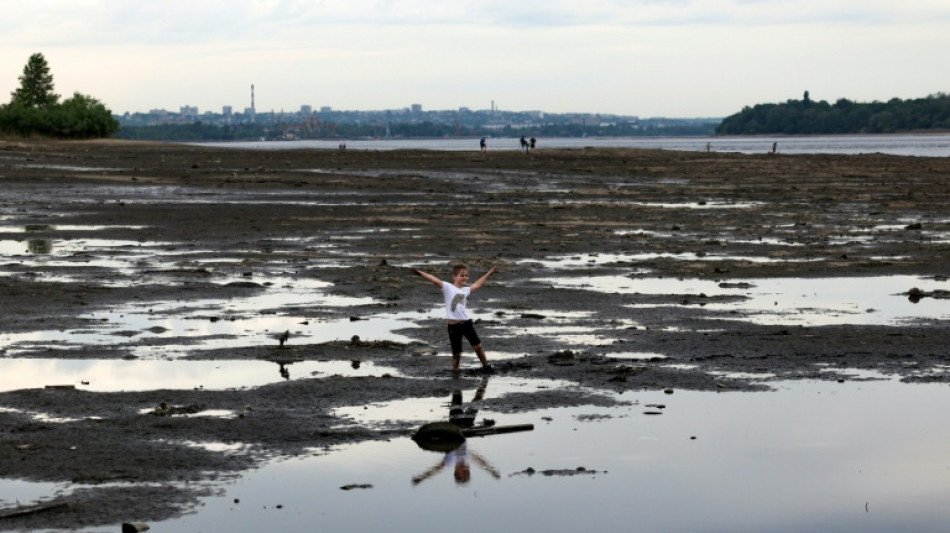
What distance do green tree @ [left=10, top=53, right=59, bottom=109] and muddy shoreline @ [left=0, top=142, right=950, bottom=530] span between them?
95474 mm

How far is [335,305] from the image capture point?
2119cm

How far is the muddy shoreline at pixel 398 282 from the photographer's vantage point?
1255cm

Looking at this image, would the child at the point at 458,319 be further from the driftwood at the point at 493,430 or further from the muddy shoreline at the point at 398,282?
the driftwood at the point at 493,430

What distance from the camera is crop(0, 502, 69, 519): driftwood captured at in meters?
9.91

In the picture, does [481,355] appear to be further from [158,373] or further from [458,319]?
[158,373]

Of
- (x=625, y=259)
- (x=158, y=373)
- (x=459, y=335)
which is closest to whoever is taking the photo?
(x=158, y=373)

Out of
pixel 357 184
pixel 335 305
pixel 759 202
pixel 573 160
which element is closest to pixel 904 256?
pixel 335 305

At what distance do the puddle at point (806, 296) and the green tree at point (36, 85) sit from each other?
431 ft

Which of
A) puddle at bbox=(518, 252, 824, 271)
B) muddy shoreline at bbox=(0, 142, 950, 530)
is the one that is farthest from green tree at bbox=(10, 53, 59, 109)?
puddle at bbox=(518, 252, 824, 271)

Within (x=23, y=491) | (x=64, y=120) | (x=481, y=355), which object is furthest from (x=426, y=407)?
(x=64, y=120)

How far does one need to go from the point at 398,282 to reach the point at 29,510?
1428 cm

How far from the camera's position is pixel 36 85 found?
151750mm

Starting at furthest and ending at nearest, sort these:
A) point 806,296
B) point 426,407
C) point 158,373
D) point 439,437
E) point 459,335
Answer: point 806,296
point 459,335
point 158,373
point 426,407
point 439,437

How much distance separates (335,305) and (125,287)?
3.60m
